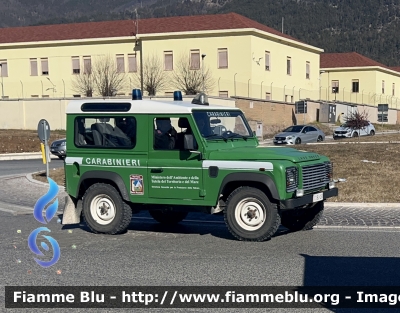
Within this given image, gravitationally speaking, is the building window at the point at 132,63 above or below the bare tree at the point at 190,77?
above

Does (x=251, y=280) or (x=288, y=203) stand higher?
(x=288, y=203)

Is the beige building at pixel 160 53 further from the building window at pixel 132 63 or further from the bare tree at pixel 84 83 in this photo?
the bare tree at pixel 84 83

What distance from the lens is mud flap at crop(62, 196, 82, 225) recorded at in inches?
464

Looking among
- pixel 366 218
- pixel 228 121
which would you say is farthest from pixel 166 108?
pixel 366 218

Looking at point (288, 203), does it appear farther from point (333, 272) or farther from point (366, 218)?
point (366, 218)

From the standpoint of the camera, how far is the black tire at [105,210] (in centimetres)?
1142

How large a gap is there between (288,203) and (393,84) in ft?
283

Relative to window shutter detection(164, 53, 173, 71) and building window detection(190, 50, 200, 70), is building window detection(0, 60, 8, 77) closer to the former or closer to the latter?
window shutter detection(164, 53, 173, 71)

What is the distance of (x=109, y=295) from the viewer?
7.47 meters

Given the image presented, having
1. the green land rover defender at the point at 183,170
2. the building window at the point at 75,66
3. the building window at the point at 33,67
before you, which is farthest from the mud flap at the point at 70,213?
the building window at the point at 33,67

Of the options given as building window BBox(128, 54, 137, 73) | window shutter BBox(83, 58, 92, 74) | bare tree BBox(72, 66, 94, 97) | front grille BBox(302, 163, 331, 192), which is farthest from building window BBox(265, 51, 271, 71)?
front grille BBox(302, 163, 331, 192)

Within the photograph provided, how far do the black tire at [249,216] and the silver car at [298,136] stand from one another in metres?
32.0

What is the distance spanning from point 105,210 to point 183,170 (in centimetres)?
178

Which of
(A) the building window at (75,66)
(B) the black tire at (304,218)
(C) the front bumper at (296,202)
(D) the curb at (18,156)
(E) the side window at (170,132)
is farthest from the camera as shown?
(A) the building window at (75,66)
